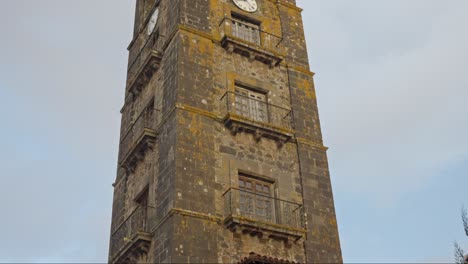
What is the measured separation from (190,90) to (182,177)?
419 cm

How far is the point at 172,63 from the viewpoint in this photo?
2586 cm

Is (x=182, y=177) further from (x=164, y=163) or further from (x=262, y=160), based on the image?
(x=262, y=160)

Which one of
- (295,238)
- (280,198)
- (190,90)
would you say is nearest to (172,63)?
(190,90)

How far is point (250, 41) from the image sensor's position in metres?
28.4

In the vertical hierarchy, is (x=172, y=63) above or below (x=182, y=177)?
above

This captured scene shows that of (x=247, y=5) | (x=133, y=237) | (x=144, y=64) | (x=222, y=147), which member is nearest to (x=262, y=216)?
(x=222, y=147)

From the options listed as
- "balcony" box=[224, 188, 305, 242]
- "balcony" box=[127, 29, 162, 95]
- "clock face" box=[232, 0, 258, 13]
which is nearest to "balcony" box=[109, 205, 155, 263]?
"balcony" box=[224, 188, 305, 242]

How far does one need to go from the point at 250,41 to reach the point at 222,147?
660 cm

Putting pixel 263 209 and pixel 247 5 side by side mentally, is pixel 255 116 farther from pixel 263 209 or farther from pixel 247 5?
pixel 247 5

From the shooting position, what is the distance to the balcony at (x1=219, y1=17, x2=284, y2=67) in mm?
27014

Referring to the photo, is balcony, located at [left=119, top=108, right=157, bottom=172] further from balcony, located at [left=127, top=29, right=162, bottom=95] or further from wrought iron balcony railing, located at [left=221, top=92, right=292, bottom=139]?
wrought iron balcony railing, located at [left=221, top=92, right=292, bottom=139]

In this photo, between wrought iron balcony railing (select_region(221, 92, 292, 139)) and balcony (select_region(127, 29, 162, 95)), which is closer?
wrought iron balcony railing (select_region(221, 92, 292, 139))

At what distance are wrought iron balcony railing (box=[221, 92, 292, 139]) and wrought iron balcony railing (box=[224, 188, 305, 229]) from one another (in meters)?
2.85

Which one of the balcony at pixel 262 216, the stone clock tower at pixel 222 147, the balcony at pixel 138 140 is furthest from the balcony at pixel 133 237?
the balcony at pixel 262 216
